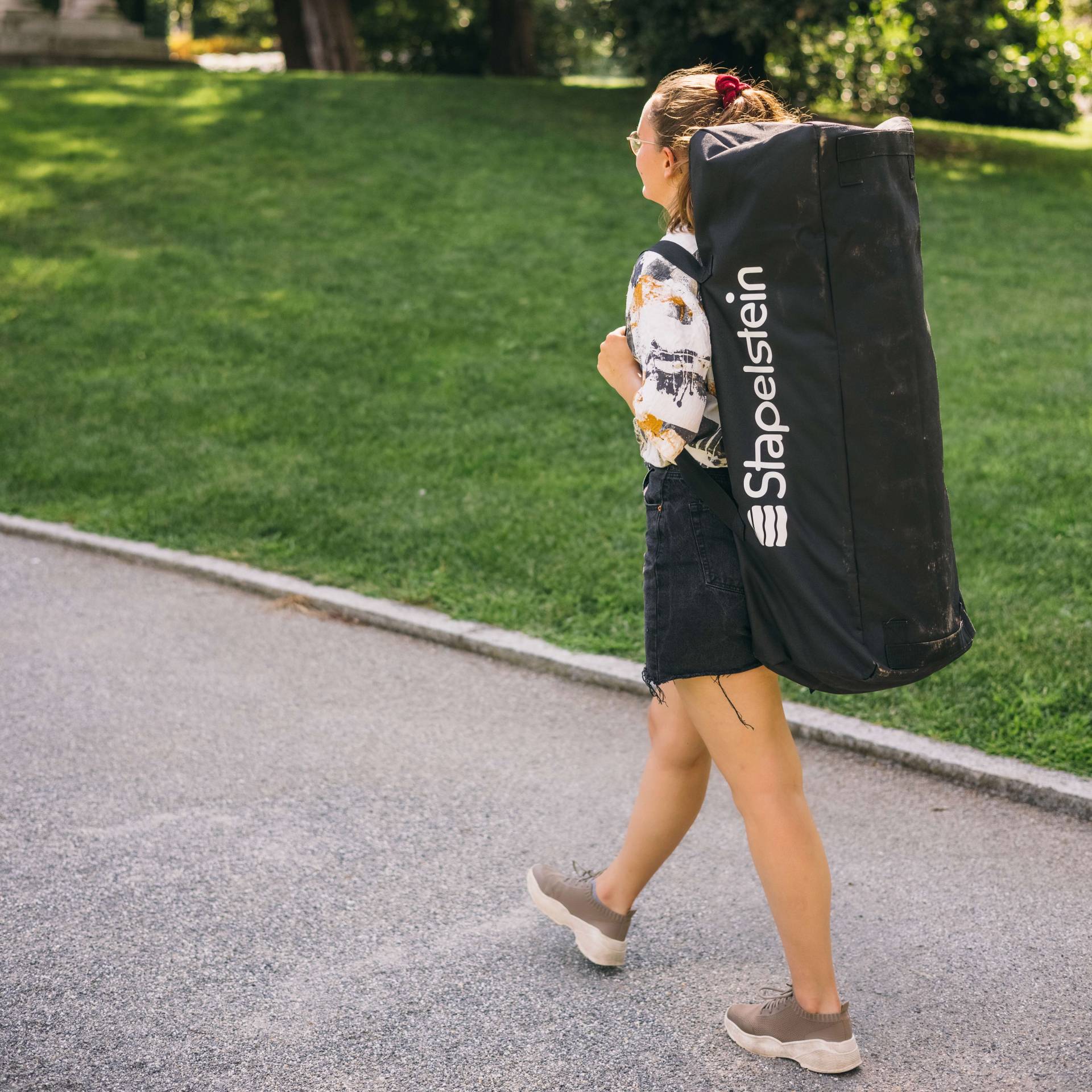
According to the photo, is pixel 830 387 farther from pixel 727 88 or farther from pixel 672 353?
pixel 727 88

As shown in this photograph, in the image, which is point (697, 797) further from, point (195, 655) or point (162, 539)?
point (162, 539)

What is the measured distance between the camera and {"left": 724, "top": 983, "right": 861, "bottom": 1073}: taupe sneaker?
2.73 meters

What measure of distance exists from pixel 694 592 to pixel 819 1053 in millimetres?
1081

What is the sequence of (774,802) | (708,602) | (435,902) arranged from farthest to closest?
1. (435,902)
2. (774,802)
3. (708,602)

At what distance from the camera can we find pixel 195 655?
542cm

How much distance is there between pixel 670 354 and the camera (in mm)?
2406

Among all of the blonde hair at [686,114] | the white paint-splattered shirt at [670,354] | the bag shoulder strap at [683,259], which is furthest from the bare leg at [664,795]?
the blonde hair at [686,114]

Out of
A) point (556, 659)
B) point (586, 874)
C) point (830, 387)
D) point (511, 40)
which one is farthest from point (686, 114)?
point (511, 40)

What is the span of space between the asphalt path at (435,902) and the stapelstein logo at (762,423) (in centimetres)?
127

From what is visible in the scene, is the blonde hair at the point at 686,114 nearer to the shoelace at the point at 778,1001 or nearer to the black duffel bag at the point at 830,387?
the black duffel bag at the point at 830,387

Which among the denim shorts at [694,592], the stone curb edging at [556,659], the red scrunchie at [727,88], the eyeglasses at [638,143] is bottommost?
the stone curb edging at [556,659]

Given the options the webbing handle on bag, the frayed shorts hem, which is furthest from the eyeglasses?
the frayed shorts hem

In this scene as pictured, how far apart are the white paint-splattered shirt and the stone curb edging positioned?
2.31 m

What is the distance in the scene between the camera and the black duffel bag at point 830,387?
2.25 metres
